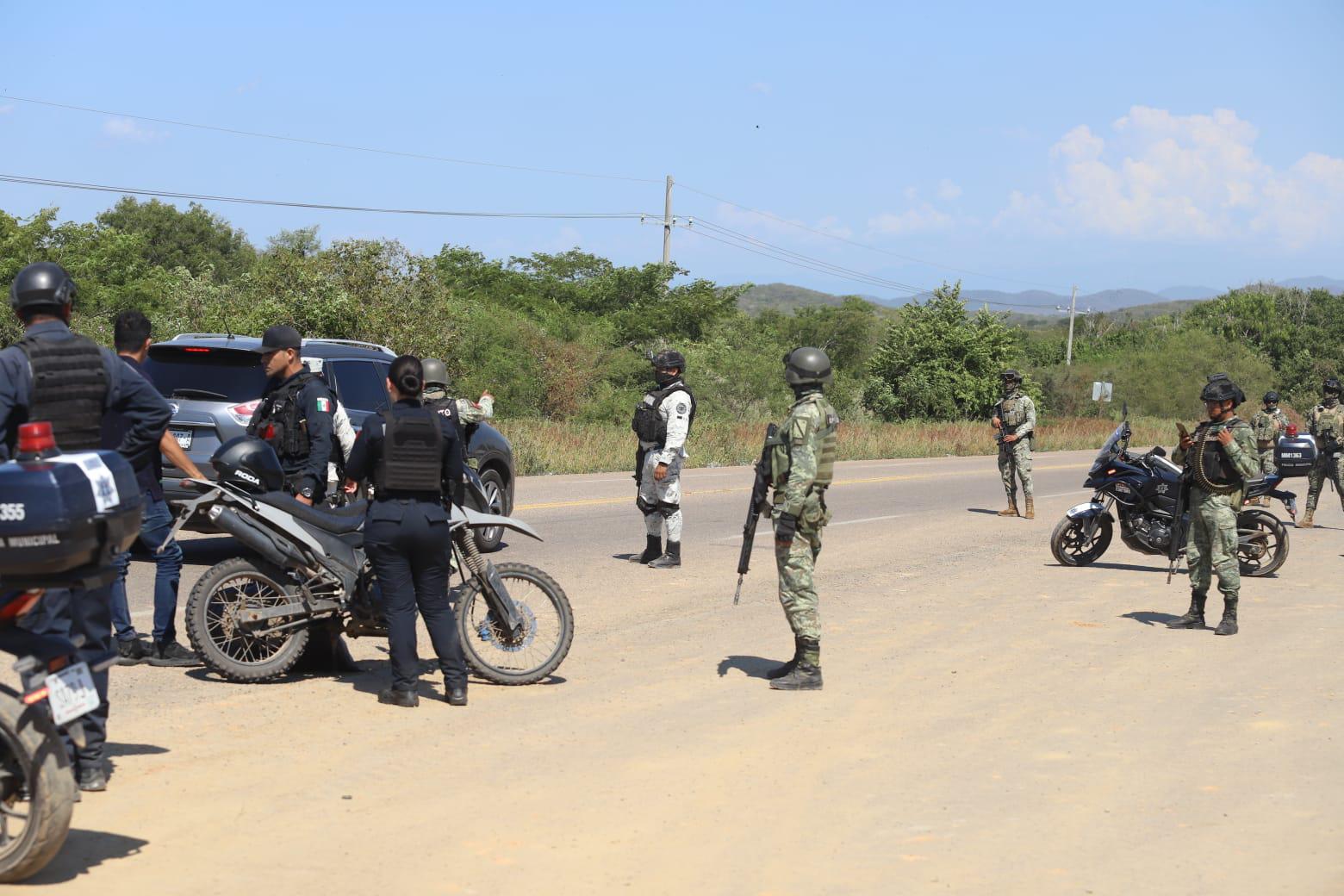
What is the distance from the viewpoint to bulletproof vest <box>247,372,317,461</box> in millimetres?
8578

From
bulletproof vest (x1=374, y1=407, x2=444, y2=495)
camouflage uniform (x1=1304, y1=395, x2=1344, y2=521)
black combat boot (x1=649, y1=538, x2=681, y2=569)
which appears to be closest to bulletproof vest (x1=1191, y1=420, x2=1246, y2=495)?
black combat boot (x1=649, y1=538, x2=681, y2=569)

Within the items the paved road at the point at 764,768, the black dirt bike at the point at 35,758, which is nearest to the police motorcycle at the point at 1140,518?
the paved road at the point at 764,768

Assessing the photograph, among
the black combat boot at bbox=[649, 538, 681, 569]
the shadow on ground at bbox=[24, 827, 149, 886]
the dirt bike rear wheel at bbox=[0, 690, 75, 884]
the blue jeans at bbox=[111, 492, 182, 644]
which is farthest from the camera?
the black combat boot at bbox=[649, 538, 681, 569]

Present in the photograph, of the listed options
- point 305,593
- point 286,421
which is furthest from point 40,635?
point 286,421

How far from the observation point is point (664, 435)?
12.0 metres

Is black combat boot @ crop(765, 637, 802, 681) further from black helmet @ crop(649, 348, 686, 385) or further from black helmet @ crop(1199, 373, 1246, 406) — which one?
black helmet @ crop(1199, 373, 1246, 406)

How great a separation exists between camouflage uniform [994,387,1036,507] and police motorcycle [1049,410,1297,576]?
386 cm

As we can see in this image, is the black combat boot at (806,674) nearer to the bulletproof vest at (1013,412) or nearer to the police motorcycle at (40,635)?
the police motorcycle at (40,635)

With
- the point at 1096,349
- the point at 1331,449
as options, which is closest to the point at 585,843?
the point at 1331,449

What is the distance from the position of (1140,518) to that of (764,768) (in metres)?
8.33

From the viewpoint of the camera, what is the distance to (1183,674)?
8914 millimetres

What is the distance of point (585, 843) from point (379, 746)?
1.60m

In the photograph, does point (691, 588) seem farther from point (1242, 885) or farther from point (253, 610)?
point (1242, 885)

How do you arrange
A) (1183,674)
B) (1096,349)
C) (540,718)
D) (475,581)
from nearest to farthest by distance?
(540,718)
(475,581)
(1183,674)
(1096,349)
